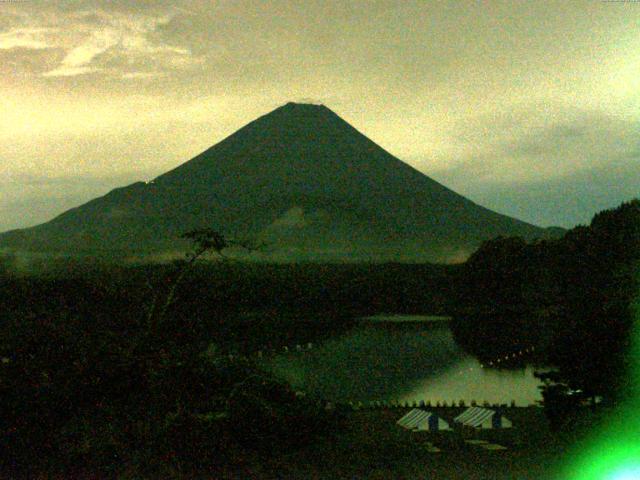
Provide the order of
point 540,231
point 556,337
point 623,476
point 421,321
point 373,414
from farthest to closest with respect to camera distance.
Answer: point 540,231 < point 421,321 < point 373,414 < point 556,337 < point 623,476

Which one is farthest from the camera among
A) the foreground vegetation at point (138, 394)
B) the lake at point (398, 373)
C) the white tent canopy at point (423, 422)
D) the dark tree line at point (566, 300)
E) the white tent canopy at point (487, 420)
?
the lake at point (398, 373)

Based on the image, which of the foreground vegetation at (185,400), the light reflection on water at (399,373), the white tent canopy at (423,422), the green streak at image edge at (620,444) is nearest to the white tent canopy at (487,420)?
the white tent canopy at (423,422)

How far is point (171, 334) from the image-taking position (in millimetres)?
15234

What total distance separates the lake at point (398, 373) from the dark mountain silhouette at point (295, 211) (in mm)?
98642

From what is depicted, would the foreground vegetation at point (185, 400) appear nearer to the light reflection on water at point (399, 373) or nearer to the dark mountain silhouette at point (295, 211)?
the light reflection on water at point (399, 373)

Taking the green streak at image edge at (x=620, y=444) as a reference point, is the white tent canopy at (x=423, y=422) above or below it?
below

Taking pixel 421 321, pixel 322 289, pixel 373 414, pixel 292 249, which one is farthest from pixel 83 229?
pixel 373 414

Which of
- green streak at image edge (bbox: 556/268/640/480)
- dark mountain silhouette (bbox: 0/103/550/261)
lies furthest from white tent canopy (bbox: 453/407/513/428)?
dark mountain silhouette (bbox: 0/103/550/261)

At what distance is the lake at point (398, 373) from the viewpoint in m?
35.8

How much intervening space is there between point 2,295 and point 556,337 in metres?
51.1

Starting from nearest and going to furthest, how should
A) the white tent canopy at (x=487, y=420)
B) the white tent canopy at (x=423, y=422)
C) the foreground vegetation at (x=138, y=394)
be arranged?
the foreground vegetation at (x=138, y=394) → the white tent canopy at (x=423, y=422) → the white tent canopy at (x=487, y=420)

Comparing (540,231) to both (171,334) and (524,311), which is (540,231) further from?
(171,334)

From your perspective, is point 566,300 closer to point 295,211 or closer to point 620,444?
point 620,444

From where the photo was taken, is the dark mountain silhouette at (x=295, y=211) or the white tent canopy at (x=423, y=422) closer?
the white tent canopy at (x=423, y=422)
